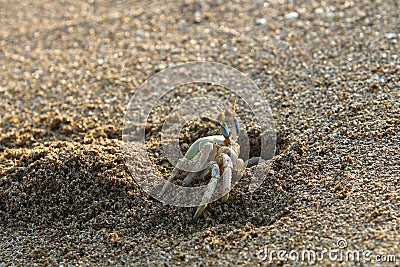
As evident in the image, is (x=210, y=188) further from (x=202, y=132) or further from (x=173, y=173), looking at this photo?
(x=202, y=132)

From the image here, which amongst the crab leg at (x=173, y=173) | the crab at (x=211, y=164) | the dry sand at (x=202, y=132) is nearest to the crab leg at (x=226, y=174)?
the crab at (x=211, y=164)

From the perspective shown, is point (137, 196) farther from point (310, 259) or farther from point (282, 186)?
point (310, 259)

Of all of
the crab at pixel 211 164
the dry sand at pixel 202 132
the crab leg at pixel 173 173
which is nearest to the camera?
the dry sand at pixel 202 132

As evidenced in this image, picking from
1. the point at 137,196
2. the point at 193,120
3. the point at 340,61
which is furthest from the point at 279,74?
the point at 137,196

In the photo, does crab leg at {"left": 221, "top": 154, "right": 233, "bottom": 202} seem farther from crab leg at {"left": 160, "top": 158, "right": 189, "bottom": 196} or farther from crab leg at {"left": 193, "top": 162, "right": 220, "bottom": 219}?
crab leg at {"left": 160, "top": 158, "right": 189, "bottom": 196}

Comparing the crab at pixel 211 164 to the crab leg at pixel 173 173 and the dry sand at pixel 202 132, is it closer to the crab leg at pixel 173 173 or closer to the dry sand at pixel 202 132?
the crab leg at pixel 173 173

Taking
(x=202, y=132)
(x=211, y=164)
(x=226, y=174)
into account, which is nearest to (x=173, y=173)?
(x=211, y=164)
